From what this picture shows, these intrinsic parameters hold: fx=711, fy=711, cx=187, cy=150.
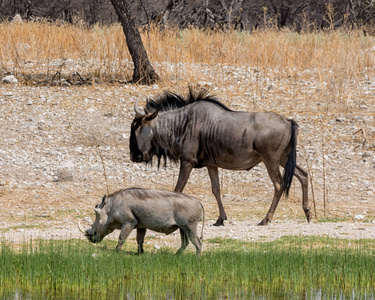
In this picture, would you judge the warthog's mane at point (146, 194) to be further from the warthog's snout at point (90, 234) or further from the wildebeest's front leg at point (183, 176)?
the wildebeest's front leg at point (183, 176)

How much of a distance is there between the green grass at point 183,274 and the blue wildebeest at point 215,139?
2677 mm

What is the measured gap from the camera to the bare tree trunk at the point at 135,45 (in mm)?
17547

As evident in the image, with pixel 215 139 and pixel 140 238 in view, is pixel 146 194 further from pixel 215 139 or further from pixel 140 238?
pixel 215 139

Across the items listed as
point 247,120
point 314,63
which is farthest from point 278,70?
point 247,120

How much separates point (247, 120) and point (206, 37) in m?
10.8

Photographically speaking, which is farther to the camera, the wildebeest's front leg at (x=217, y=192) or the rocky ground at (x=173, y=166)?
the rocky ground at (x=173, y=166)

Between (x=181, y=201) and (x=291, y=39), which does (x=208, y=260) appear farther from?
(x=291, y=39)

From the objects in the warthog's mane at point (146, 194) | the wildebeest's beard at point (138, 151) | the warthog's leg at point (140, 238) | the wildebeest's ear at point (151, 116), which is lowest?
the warthog's leg at point (140, 238)

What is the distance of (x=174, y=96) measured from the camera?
421 inches

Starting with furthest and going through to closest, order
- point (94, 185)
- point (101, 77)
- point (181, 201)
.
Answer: point (101, 77) < point (94, 185) < point (181, 201)

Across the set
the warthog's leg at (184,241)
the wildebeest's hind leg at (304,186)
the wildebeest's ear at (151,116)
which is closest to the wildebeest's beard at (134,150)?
the wildebeest's ear at (151,116)

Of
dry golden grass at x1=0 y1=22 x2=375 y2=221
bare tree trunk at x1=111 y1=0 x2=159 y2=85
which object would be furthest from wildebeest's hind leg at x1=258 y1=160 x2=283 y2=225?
bare tree trunk at x1=111 y1=0 x2=159 y2=85

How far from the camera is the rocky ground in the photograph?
395 inches

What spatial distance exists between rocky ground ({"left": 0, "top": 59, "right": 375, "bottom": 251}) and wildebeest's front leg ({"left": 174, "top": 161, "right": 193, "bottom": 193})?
66 cm
